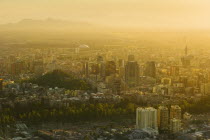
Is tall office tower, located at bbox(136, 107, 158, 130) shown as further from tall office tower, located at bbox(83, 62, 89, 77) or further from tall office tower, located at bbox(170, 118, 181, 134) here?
tall office tower, located at bbox(83, 62, 89, 77)

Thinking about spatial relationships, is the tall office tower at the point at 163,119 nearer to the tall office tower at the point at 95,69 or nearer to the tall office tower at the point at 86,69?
the tall office tower at the point at 86,69

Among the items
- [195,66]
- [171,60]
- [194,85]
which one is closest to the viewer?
[194,85]

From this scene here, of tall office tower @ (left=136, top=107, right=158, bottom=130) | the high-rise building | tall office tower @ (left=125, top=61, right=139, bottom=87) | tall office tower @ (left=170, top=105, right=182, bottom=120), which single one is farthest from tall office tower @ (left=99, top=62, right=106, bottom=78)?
tall office tower @ (left=136, top=107, right=158, bottom=130)

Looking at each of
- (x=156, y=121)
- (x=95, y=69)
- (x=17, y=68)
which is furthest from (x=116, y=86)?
(x=17, y=68)

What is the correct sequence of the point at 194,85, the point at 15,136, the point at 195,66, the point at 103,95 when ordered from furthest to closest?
the point at 195,66 < the point at 194,85 < the point at 103,95 < the point at 15,136

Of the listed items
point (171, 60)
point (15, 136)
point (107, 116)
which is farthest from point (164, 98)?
point (171, 60)

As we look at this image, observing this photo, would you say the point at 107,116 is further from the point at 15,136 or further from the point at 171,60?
the point at 171,60
